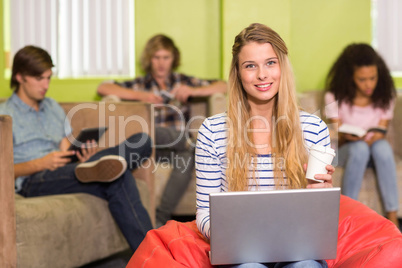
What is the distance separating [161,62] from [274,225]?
9.46 ft

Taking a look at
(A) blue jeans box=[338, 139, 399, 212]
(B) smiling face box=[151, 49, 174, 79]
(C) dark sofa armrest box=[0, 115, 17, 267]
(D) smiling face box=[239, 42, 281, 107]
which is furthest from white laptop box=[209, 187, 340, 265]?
(B) smiling face box=[151, 49, 174, 79]

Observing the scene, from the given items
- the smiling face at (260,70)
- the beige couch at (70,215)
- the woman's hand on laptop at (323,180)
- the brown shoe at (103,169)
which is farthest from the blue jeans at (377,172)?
the woman's hand on laptop at (323,180)

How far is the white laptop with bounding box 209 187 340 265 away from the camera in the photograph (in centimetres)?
141

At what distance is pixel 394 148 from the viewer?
13.0 ft

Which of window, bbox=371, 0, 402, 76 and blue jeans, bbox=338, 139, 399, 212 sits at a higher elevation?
window, bbox=371, 0, 402, 76

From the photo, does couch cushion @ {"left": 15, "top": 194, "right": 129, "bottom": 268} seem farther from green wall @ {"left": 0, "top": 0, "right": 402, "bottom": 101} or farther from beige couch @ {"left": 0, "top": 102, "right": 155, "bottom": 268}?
green wall @ {"left": 0, "top": 0, "right": 402, "bottom": 101}

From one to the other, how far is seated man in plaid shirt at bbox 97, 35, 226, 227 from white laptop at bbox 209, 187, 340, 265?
7.11 ft

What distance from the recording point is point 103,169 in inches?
109

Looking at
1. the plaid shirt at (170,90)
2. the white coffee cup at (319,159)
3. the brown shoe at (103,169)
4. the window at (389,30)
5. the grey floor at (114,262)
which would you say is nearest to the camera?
the white coffee cup at (319,159)

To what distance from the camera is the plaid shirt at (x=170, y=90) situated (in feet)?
13.4

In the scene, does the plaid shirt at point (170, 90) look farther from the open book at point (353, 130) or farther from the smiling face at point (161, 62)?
the open book at point (353, 130)

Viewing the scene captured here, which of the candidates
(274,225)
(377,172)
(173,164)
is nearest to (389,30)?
(377,172)

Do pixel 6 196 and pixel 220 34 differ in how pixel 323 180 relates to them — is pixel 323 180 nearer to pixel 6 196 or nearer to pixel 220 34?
pixel 6 196

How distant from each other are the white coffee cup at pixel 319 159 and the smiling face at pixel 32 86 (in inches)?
73.5
